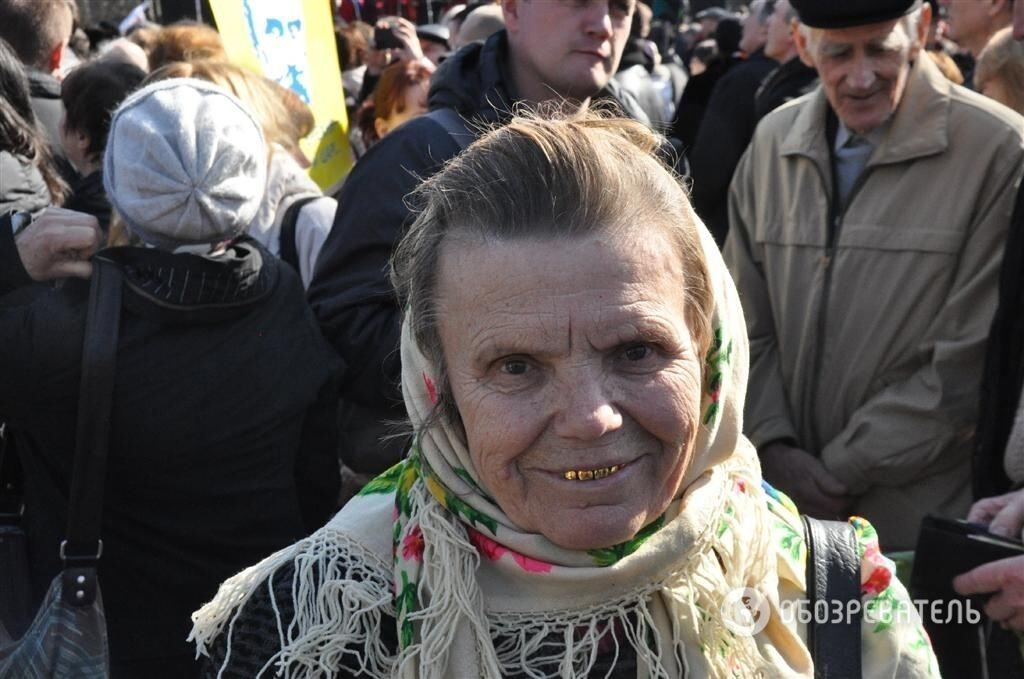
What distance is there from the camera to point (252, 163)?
2979 millimetres

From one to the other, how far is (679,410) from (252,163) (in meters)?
1.56

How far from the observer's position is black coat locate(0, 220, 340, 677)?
275 cm

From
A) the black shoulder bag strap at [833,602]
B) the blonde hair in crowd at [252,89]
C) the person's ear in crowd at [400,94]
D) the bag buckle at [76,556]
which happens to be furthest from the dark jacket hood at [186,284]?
the person's ear in crowd at [400,94]

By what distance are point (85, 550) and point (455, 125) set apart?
1.41 m

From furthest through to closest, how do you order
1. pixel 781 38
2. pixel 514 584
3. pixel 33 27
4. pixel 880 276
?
pixel 781 38, pixel 33 27, pixel 880 276, pixel 514 584

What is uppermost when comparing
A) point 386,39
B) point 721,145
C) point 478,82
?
point 478,82

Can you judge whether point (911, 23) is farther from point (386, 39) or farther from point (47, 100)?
point (386, 39)

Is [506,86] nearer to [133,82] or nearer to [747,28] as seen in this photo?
[133,82]

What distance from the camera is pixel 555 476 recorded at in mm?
1742

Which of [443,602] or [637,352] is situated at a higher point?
[637,352]

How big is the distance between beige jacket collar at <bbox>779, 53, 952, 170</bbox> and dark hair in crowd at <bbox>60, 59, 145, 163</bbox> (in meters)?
2.13

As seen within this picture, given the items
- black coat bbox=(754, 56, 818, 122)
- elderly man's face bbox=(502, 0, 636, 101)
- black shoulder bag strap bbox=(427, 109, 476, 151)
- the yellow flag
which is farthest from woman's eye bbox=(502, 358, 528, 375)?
black coat bbox=(754, 56, 818, 122)

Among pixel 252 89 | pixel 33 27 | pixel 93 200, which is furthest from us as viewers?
pixel 33 27

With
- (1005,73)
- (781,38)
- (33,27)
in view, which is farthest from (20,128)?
(781,38)
